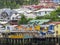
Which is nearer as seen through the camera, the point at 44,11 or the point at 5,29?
the point at 5,29

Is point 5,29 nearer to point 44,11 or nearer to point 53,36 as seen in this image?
point 53,36

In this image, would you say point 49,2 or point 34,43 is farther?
point 49,2

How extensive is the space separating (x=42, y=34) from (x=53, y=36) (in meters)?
0.68

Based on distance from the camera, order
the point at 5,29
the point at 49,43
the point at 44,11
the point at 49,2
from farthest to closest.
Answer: the point at 49,2 → the point at 44,11 → the point at 5,29 → the point at 49,43

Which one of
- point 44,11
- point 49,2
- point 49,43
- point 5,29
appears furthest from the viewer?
point 49,2

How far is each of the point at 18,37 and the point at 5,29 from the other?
4.33ft

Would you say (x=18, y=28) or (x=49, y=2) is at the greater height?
(x=18, y=28)

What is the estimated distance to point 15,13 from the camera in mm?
39625

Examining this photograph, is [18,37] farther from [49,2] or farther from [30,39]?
[49,2]

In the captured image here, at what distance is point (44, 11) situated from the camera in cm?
3916

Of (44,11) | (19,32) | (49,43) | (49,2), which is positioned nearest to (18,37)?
(19,32)

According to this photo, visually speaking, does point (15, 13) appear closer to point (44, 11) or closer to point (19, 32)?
point (44, 11)

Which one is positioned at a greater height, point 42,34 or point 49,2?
point 42,34

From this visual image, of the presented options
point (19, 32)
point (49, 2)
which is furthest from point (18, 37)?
point (49, 2)
